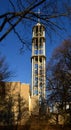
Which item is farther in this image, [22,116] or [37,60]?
[37,60]

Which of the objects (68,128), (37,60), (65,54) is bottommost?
(68,128)

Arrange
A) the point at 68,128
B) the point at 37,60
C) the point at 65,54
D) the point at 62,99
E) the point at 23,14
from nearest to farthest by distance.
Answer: the point at 23,14 < the point at 68,128 < the point at 62,99 < the point at 65,54 < the point at 37,60

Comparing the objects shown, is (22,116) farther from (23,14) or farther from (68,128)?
(23,14)

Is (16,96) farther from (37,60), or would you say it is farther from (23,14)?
(23,14)

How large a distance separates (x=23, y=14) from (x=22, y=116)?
1548 inches

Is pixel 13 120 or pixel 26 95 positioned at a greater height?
pixel 26 95

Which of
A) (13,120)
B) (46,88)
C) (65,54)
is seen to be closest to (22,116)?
(13,120)

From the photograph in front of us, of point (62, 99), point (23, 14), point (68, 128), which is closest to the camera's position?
point (23, 14)

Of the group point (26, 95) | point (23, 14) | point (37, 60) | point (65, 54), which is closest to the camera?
point (23, 14)

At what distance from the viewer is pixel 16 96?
53750 millimetres

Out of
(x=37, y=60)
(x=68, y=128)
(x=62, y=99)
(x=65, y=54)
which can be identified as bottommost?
(x=68, y=128)

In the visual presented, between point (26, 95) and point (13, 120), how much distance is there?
5.37 m

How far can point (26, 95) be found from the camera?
181 ft

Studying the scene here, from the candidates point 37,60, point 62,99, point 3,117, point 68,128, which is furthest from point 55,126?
point 37,60
